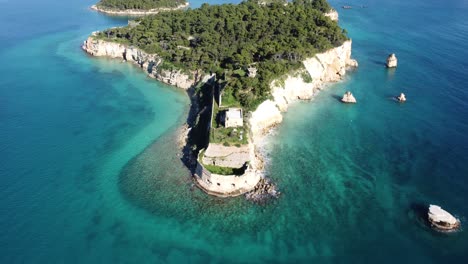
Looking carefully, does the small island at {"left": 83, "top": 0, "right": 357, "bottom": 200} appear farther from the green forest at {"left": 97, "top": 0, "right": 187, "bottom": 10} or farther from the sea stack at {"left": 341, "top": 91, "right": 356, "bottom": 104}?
the green forest at {"left": 97, "top": 0, "right": 187, "bottom": 10}

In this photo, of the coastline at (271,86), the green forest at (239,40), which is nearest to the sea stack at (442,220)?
the coastline at (271,86)

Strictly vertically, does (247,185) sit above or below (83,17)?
below

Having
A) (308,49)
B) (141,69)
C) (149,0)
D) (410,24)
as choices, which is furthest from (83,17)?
(410,24)

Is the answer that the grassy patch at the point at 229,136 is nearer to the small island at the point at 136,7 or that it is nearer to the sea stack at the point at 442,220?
the sea stack at the point at 442,220

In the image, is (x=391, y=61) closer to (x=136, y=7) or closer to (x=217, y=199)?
(x=217, y=199)

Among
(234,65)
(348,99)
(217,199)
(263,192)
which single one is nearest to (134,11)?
(234,65)

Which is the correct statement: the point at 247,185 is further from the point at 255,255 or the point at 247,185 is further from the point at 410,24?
the point at 410,24

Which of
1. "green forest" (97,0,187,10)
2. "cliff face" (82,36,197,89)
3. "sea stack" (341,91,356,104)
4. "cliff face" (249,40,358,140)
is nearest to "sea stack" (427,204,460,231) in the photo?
"cliff face" (249,40,358,140)
